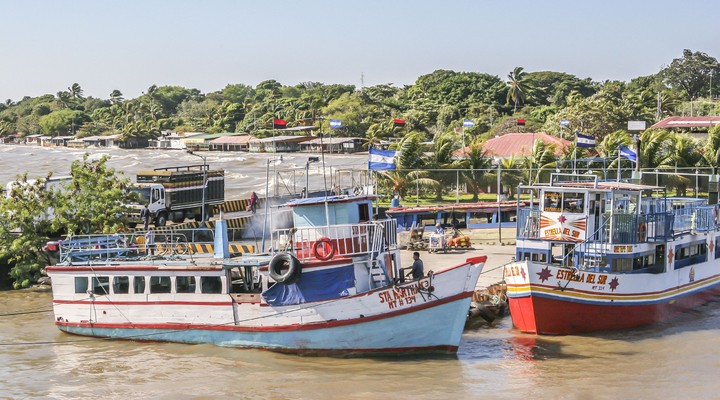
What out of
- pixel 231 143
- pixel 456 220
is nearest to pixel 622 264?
pixel 456 220

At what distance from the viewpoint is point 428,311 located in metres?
23.0

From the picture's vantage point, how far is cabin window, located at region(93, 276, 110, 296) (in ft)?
84.1

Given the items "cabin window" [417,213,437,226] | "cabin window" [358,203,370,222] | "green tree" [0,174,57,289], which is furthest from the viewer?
"cabin window" [417,213,437,226]

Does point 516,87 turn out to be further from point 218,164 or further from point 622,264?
point 622,264

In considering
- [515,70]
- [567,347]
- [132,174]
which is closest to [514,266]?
[567,347]

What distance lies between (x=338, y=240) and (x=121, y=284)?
653 cm

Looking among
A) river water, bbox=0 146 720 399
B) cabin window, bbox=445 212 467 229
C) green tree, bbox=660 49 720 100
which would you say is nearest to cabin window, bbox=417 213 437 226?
cabin window, bbox=445 212 467 229

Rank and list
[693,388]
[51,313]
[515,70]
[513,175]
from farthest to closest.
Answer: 1. [515,70]
2. [513,175]
3. [51,313]
4. [693,388]

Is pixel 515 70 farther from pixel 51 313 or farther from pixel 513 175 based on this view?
pixel 51 313

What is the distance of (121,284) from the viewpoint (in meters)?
25.5

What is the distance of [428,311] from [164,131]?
13862cm

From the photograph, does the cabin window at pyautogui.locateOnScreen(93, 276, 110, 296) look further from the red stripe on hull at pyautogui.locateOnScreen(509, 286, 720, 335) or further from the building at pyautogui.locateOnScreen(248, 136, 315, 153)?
the building at pyautogui.locateOnScreen(248, 136, 315, 153)

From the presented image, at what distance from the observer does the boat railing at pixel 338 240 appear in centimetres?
2345

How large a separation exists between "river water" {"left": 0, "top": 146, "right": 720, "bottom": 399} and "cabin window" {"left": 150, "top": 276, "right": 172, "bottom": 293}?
1573mm
